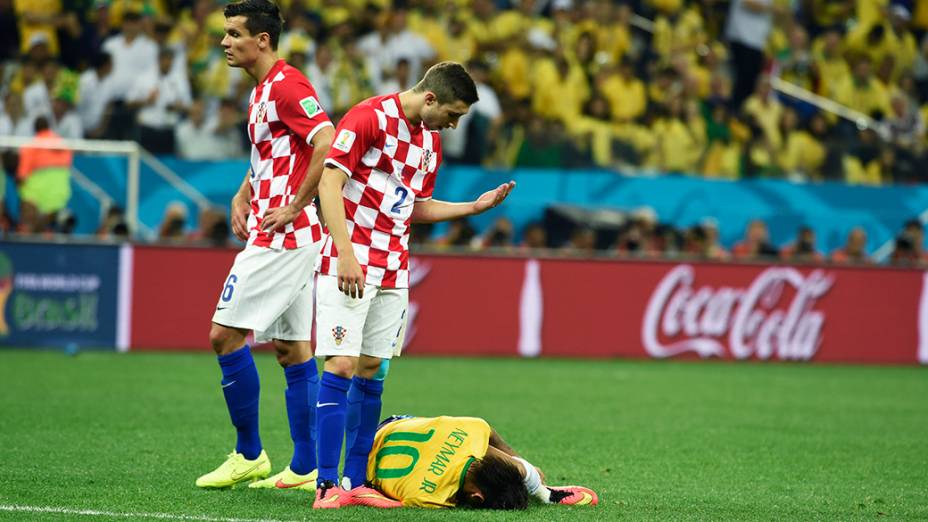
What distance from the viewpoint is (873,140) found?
63.7 feet

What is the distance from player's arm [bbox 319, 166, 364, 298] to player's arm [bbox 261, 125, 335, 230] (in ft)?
0.90

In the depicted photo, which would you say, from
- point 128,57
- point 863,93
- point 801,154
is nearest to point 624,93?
point 801,154

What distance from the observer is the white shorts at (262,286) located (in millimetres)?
6738

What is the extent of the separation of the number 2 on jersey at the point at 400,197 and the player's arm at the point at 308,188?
0.37m

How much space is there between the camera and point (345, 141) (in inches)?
252

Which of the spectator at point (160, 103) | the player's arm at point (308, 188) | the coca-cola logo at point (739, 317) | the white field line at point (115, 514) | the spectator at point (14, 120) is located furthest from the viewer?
the coca-cola logo at point (739, 317)

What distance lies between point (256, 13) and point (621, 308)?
10635mm

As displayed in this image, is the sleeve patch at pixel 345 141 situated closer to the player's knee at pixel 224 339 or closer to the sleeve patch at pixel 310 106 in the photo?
the sleeve patch at pixel 310 106

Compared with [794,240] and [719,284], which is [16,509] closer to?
[719,284]

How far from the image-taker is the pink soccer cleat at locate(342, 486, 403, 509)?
650 cm

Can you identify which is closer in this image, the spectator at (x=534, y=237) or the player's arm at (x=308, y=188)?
the player's arm at (x=308, y=188)

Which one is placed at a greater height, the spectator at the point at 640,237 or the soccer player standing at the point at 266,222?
the soccer player standing at the point at 266,222

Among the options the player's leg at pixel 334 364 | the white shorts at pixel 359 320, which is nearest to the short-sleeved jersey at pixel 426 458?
the player's leg at pixel 334 364

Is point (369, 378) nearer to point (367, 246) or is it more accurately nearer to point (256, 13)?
point (367, 246)
